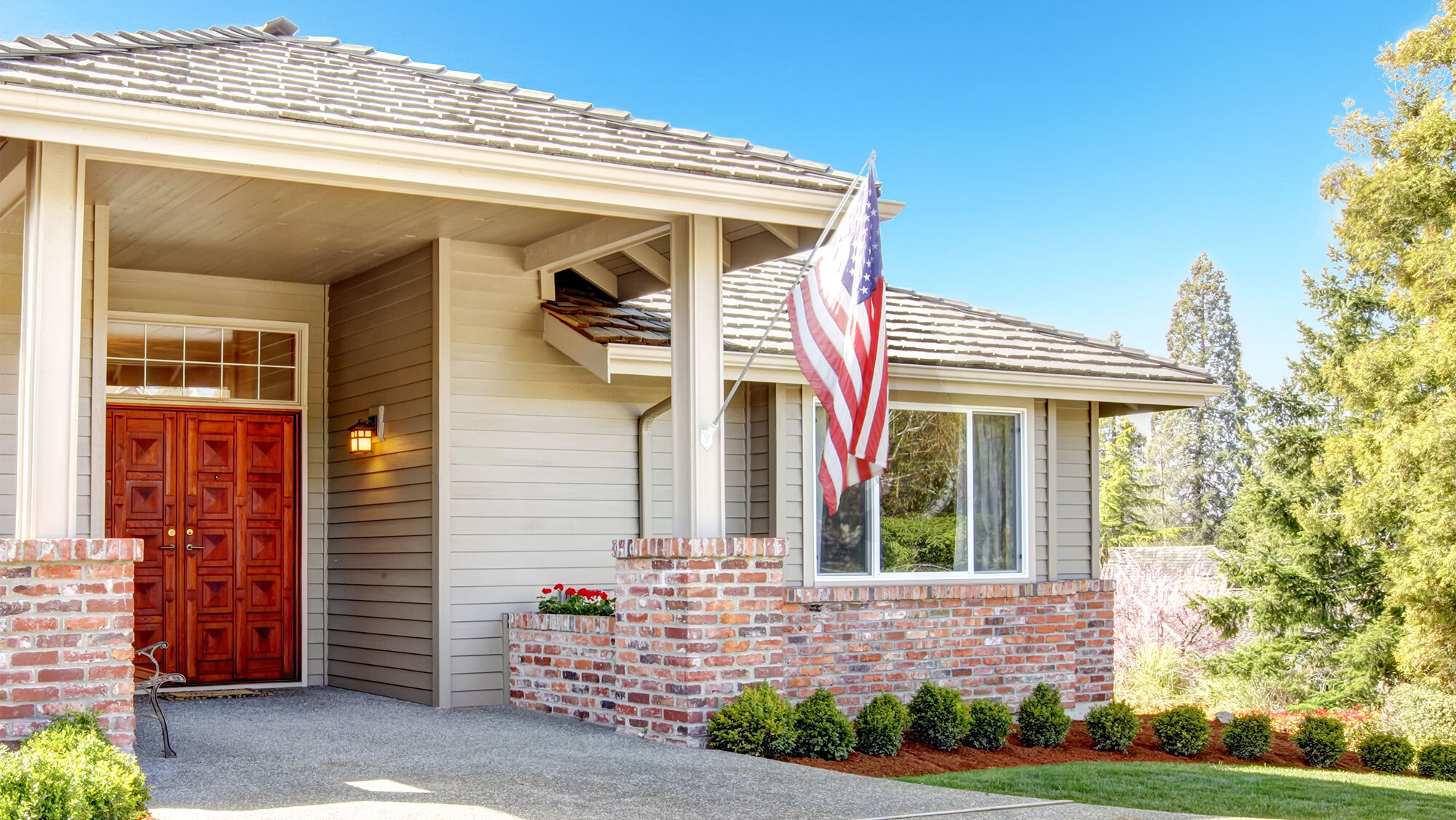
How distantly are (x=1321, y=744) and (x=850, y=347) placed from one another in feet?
17.3

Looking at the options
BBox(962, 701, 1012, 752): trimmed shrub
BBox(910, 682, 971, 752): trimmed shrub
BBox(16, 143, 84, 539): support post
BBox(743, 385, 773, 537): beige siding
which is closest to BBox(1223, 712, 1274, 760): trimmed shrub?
BBox(962, 701, 1012, 752): trimmed shrub

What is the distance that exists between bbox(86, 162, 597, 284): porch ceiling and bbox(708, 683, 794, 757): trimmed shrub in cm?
342

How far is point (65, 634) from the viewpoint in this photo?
574 centimetres

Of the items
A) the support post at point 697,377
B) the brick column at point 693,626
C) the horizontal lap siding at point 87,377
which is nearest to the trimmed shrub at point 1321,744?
the brick column at point 693,626

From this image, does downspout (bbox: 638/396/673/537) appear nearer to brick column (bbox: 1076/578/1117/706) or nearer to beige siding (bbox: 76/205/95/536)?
brick column (bbox: 1076/578/1117/706)

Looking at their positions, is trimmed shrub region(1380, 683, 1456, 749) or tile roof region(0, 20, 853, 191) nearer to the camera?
tile roof region(0, 20, 853, 191)

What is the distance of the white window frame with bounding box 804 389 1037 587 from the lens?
419 inches

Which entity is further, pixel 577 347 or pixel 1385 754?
pixel 1385 754

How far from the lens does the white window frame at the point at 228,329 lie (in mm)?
9836

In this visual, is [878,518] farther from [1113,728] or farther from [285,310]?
[285,310]

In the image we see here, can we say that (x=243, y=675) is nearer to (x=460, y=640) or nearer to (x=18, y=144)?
(x=460, y=640)

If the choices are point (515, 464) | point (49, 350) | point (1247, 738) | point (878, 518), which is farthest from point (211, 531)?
point (1247, 738)

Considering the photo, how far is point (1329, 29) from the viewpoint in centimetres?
4372

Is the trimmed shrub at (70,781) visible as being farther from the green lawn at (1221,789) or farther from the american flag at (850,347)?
the green lawn at (1221,789)
